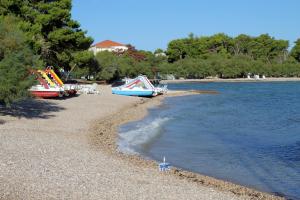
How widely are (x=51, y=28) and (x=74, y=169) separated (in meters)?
39.9

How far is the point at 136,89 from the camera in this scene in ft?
166

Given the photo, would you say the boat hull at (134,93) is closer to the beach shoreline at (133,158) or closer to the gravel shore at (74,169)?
the beach shoreline at (133,158)

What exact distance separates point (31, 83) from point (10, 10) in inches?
1056

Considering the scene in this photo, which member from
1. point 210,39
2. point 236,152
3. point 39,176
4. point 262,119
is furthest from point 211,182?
point 210,39

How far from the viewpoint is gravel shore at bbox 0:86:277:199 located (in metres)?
10.7

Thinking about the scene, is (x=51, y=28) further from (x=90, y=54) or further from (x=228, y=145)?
(x=228, y=145)

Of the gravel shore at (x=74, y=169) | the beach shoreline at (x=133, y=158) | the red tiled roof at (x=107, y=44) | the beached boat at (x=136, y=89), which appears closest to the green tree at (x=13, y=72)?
the gravel shore at (x=74, y=169)

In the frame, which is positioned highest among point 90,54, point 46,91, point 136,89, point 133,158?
point 90,54

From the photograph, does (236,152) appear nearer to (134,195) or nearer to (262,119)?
(134,195)

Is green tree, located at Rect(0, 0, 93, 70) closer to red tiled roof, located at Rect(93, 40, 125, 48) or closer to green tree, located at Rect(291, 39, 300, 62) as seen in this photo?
red tiled roof, located at Rect(93, 40, 125, 48)

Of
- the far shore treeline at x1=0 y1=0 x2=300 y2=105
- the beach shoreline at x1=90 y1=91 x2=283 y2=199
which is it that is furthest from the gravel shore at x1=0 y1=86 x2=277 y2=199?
the far shore treeline at x1=0 y1=0 x2=300 y2=105

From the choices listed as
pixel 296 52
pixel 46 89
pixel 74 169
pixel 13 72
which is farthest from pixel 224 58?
pixel 74 169

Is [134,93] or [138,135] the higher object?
[134,93]

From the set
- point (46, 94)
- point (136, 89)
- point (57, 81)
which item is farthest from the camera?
point (136, 89)
